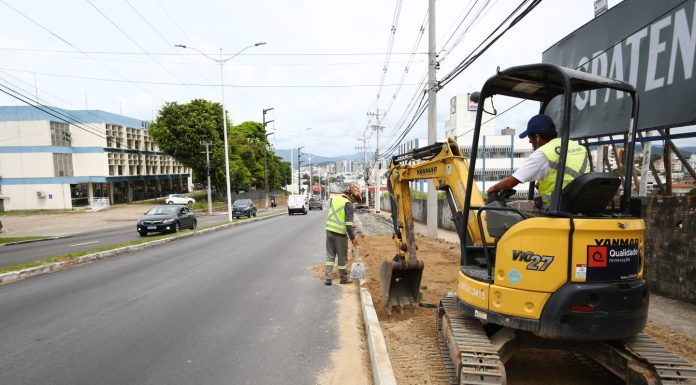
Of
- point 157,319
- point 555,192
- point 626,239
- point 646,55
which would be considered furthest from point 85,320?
point 646,55

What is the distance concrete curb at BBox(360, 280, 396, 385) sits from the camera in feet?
12.0

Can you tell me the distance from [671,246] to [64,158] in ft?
161

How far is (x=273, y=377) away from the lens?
157 inches

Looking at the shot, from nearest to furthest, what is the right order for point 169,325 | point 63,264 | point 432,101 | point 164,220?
1. point 169,325
2. point 63,264
3. point 432,101
4. point 164,220

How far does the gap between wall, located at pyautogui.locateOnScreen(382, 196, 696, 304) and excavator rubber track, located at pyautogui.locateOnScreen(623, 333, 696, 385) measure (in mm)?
3523

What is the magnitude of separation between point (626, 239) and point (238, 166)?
53417mm

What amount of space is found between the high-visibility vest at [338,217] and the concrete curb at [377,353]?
217 centimetres

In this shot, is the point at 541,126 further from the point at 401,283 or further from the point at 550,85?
the point at 401,283

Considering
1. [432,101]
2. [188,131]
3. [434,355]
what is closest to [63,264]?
[434,355]

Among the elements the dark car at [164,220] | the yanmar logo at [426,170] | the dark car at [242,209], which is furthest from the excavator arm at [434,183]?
the dark car at [242,209]

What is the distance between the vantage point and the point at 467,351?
317 centimetres

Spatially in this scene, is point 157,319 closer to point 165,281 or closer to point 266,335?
point 266,335

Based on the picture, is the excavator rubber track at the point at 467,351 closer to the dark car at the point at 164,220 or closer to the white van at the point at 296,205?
the dark car at the point at 164,220

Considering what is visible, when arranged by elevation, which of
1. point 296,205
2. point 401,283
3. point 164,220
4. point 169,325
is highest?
point 401,283
